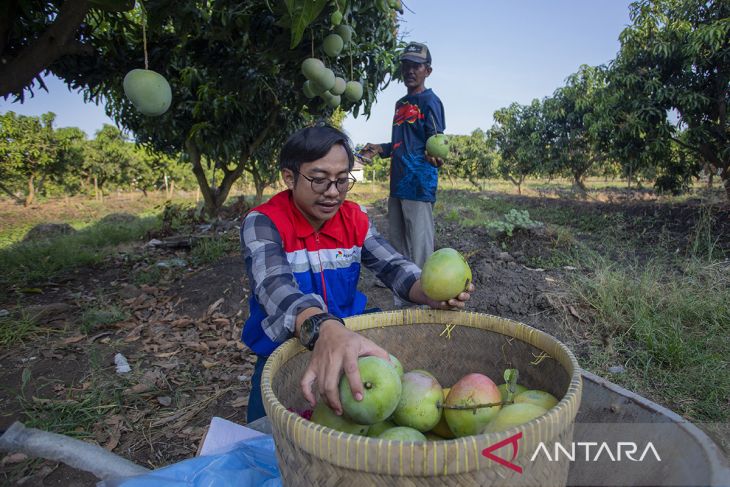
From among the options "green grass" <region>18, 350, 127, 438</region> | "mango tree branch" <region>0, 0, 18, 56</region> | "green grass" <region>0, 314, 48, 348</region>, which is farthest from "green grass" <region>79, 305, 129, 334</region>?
"mango tree branch" <region>0, 0, 18, 56</region>

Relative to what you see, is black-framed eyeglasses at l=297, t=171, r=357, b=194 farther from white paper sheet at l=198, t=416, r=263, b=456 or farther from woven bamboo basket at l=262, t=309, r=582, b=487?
white paper sheet at l=198, t=416, r=263, b=456

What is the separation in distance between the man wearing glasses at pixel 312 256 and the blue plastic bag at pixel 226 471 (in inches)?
12.0

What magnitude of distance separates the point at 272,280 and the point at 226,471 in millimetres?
525

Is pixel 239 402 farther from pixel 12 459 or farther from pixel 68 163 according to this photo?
pixel 68 163

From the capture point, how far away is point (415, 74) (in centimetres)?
355

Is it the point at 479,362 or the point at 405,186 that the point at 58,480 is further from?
the point at 405,186

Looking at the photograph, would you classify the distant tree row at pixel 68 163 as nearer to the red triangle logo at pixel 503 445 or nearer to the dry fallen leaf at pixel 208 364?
the dry fallen leaf at pixel 208 364

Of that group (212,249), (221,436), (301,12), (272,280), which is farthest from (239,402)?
(212,249)

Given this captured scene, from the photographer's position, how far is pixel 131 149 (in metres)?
24.3

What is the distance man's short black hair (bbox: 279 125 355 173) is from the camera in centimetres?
153

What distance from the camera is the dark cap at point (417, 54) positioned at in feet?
11.4

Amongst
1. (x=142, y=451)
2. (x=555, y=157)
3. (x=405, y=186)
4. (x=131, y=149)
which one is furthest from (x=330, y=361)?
(x=131, y=149)

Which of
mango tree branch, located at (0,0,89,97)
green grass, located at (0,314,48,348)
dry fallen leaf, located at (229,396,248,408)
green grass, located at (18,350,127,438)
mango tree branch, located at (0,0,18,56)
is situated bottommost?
dry fallen leaf, located at (229,396,248,408)

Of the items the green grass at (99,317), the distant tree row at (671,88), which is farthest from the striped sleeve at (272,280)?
the distant tree row at (671,88)
